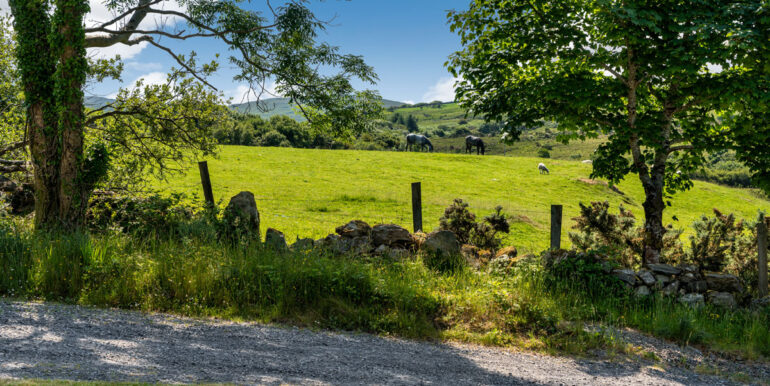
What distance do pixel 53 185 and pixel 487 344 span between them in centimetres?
994

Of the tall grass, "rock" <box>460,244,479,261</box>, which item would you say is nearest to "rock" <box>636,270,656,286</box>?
the tall grass

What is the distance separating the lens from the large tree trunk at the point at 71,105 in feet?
31.4

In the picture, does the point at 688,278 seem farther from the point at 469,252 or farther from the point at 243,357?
A: the point at 243,357

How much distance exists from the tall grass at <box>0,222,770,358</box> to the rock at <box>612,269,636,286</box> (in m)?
0.47

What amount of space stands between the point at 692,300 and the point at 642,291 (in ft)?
3.12

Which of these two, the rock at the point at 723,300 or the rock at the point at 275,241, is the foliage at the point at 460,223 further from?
the rock at the point at 723,300

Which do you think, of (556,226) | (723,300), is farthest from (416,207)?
(723,300)

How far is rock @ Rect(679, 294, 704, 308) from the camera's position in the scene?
8.80m

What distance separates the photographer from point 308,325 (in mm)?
7207

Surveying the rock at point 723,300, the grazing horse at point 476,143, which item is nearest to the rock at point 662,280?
the rock at point 723,300

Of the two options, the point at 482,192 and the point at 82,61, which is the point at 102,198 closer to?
the point at 82,61

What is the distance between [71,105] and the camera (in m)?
9.83

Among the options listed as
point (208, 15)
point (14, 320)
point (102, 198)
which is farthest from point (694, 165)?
point (102, 198)

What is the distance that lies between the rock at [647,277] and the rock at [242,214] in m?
8.37
